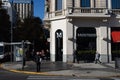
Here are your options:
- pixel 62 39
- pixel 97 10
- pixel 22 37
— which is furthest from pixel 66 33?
pixel 22 37

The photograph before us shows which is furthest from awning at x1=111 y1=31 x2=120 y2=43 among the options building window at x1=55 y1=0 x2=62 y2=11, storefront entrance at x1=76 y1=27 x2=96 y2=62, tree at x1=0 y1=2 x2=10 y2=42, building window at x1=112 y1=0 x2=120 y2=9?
tree at x1=0 y1=2 x2=10 y2=42

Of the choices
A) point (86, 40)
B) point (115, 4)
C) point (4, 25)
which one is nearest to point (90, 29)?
point (86, 40)

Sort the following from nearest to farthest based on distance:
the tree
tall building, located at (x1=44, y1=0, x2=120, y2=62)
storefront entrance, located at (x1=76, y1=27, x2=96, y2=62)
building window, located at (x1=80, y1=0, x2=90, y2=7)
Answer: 1. tall building, located at (x1=44, y1=0, x2=120, y2=62)
2. storefront entrance, located at (x1=76, y1=27, x2=96, y2=62)
3. building window, located at (x1=80, y1=0, x2=90, y2=7)
4. the tree

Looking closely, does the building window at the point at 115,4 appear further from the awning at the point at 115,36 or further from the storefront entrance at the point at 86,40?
the storefront entrance at the point at 86,40

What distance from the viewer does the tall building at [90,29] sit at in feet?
139

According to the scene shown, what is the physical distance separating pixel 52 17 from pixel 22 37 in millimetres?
32282

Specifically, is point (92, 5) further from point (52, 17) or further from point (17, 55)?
point (17, 55)

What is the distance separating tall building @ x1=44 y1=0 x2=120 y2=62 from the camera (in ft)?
139

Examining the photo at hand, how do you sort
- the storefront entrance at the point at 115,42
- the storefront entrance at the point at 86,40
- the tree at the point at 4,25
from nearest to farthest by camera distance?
the storefront entrance at the point at 115,42 < the storefront entrance at the point at 86,40 < the tree at the point at 4,25

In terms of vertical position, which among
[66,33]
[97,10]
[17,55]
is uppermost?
[97,10]

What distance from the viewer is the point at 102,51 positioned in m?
42.7

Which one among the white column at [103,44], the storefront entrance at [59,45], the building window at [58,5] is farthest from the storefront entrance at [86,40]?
the building window at [58,5]

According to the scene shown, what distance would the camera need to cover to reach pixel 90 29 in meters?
43.3

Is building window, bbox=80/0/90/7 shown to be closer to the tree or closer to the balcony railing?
the balcony railing
